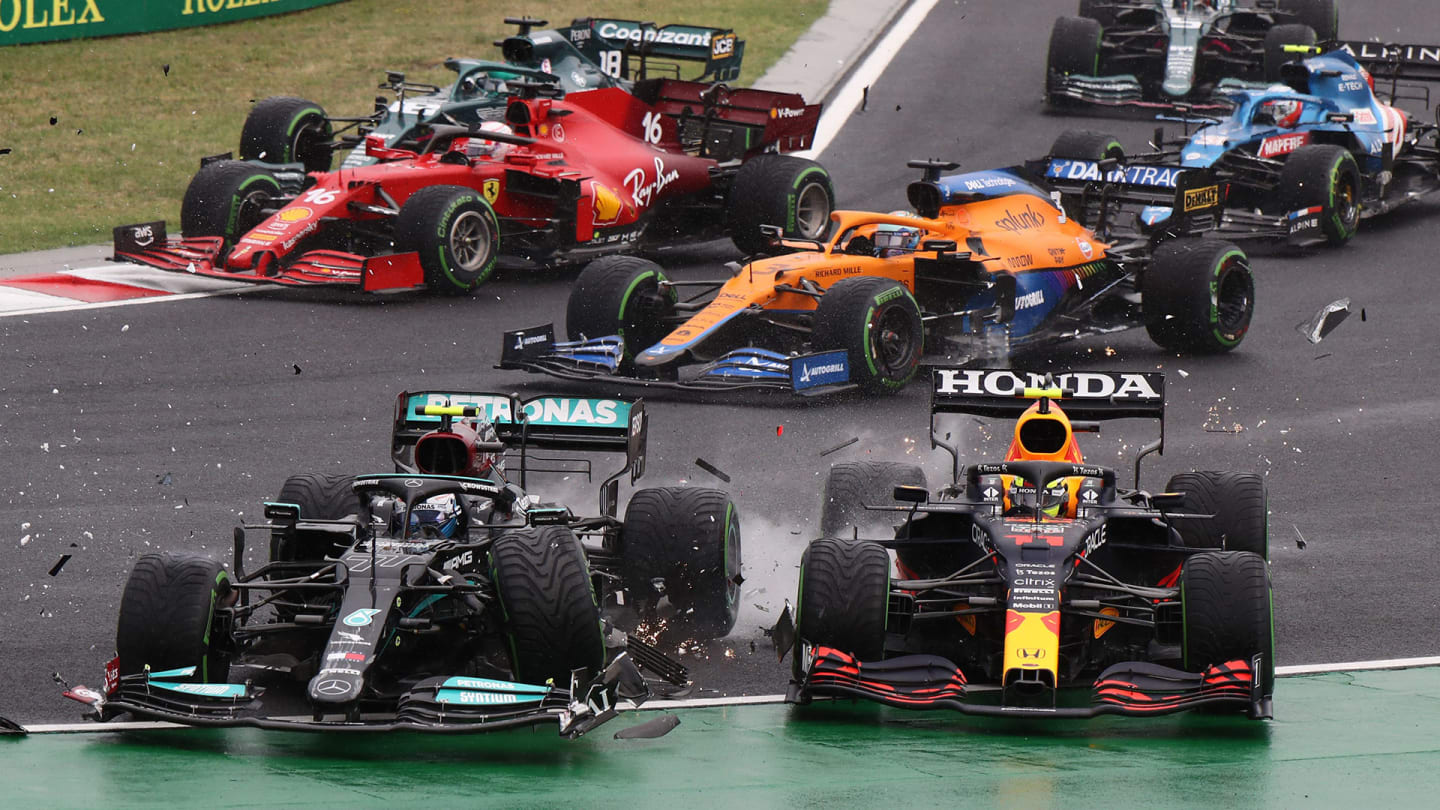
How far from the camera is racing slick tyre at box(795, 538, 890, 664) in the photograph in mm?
10508

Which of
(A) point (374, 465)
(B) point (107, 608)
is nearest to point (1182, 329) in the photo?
(A) point (374, 465)

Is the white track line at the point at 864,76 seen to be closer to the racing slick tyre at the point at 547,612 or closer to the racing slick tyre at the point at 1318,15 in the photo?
the racing slick tyre at the point at 1318,15

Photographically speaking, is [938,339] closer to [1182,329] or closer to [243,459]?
[1182,329]

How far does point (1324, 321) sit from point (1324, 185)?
9.71ft

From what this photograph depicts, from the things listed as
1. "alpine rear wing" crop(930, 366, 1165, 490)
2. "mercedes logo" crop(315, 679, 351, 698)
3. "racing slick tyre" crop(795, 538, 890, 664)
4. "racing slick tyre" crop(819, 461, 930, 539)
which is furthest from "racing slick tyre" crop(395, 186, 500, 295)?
"mercedes logo" crop(315, 679, 351, 698)

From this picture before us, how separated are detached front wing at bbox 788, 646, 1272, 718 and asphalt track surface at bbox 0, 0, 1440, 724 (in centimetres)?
123

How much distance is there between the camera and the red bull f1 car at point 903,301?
18078 millimetres

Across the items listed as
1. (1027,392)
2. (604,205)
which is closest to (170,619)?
(1027,392)

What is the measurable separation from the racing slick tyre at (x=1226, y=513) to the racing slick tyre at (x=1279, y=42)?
63.1ft

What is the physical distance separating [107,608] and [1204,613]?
6.50 m

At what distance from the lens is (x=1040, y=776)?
9.83m

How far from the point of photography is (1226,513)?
40.5ft

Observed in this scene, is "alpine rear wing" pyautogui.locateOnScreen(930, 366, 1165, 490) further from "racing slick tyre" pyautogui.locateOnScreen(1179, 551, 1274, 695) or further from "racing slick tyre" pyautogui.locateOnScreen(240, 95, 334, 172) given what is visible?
"racing slick tyre" pyautogui.locateOnScreen(240, 95, 334, 172)

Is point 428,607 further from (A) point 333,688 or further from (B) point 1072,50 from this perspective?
(B) point 1072,50
